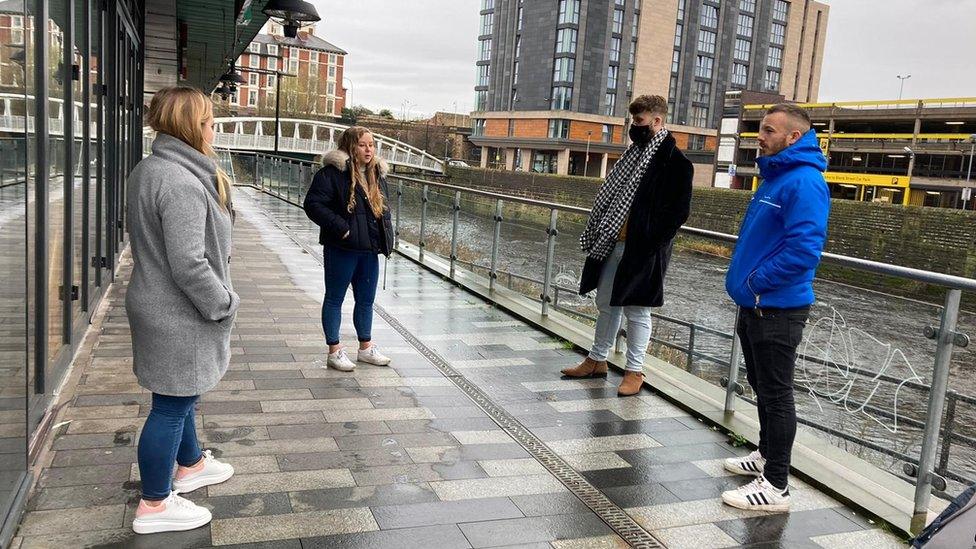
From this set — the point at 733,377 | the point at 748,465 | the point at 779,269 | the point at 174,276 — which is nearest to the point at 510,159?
the point at 733,377

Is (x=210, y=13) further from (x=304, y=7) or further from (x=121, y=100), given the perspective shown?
(x=304, y=7)

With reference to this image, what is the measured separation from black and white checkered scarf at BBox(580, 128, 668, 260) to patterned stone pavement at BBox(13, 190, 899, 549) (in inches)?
41.0

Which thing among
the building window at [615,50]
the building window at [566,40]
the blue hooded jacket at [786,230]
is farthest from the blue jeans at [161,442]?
the building window at [615,50]

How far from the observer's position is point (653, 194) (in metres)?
5.03

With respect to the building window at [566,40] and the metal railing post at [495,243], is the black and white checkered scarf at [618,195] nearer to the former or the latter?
the metal railing post at [495,243]

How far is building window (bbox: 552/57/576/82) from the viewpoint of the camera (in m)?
76.6

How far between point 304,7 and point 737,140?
236 ft

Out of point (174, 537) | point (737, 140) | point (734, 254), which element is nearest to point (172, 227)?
point (174, 537)

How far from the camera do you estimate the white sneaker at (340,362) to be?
550 centimetres

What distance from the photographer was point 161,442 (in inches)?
117

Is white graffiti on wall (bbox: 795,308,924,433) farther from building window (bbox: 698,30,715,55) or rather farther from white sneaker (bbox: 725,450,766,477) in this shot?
building window (bbox: 698,30,715,55)

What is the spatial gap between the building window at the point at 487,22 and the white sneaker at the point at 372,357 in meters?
85.2

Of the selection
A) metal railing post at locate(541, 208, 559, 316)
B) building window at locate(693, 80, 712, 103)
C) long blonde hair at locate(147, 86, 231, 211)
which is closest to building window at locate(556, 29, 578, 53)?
building window at locate(693, 80, 712, 103)

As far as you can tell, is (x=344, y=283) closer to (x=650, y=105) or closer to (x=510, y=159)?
(x=650, y=105)
